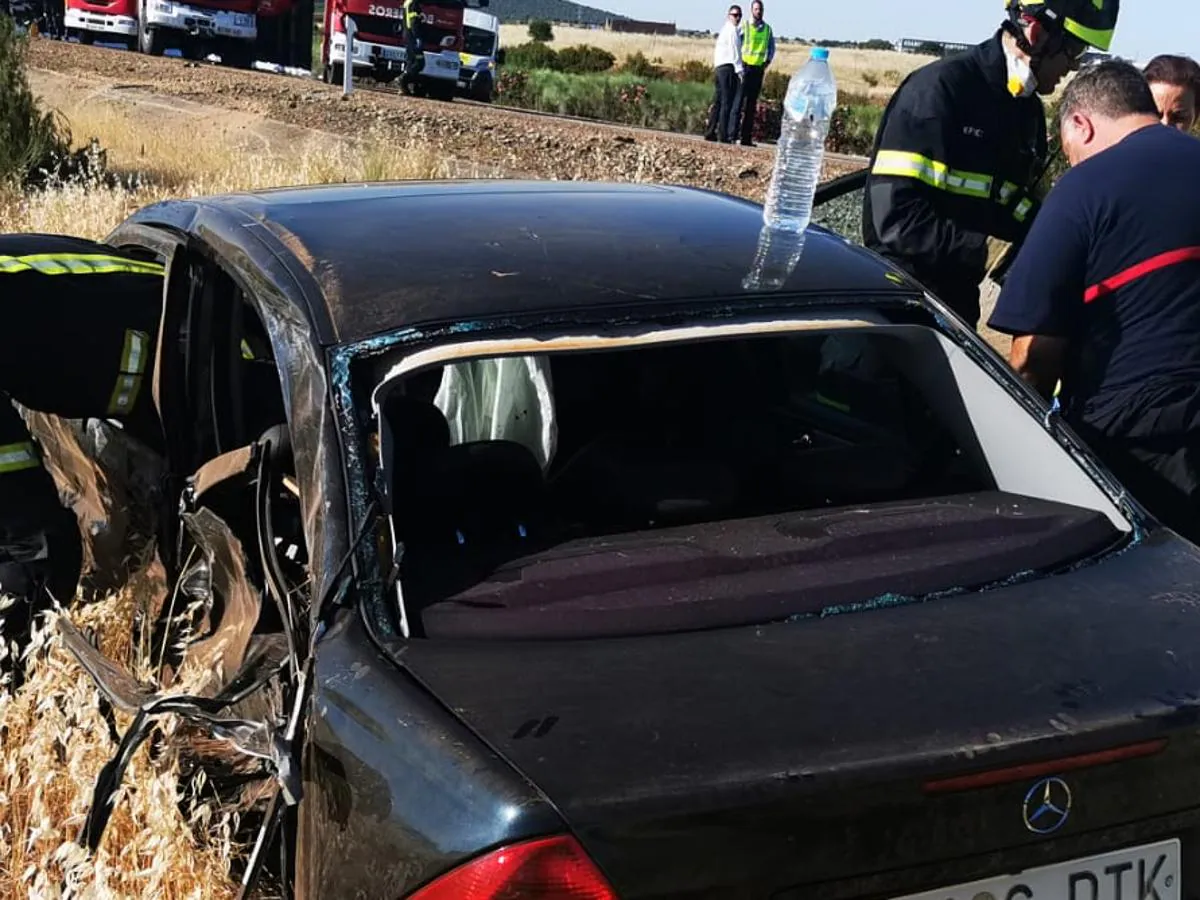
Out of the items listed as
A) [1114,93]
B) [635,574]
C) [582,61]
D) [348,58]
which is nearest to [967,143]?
[1114,93]

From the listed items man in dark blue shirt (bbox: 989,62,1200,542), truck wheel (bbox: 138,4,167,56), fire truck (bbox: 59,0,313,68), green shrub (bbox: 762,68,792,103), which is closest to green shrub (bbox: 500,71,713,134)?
green shrub (bbox: 762,68,792,103)

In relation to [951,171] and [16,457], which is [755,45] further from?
[16,457]

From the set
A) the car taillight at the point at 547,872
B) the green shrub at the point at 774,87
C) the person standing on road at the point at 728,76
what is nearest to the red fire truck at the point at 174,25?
the green shrub at the point at 774,87

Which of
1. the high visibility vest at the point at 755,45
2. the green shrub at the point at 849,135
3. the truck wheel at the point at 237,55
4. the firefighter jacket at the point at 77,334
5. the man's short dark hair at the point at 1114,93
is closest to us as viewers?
the firefighter jacket at the point at 77,334

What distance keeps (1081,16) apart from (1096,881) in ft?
10.0

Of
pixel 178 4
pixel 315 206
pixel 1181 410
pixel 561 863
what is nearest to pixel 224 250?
pixel 315 206

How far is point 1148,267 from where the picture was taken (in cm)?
341

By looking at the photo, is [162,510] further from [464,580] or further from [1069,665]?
[1069,665]

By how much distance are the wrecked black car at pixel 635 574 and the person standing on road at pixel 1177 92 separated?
2.12 metres

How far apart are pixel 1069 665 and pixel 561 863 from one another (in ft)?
2.65

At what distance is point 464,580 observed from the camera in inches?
87.2

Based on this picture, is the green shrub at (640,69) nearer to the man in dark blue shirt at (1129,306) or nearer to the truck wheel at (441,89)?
the truck wheel at (441,89)

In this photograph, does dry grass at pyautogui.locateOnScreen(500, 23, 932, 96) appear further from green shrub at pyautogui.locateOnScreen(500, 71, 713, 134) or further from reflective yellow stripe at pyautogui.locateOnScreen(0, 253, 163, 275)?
reflective yellow stripe at pyautogui.locateOnScreen(0, 253, 163, 275)

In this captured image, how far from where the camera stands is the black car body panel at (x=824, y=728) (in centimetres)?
164
